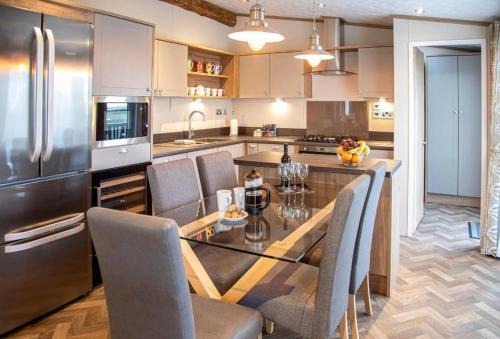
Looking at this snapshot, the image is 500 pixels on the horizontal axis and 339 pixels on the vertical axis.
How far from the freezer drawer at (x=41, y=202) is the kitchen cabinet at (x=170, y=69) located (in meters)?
1.71

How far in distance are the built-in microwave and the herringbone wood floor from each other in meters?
1.22

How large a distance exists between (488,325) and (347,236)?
161cm

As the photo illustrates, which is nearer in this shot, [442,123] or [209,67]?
[209,67]

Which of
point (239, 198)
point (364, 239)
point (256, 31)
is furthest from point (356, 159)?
point (256, 31)

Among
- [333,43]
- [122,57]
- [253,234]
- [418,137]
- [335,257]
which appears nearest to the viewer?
[335,257]

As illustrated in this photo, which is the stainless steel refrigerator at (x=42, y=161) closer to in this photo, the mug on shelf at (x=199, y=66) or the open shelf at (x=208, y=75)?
the open shelf at (x=208, y=75)

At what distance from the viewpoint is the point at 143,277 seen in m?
1.39

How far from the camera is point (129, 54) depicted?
3350mm

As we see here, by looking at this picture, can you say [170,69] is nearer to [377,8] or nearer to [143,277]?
[377,8]

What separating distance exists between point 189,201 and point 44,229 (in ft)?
3.16

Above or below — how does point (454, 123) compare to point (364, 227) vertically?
above

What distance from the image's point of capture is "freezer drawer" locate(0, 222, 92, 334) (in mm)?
2506

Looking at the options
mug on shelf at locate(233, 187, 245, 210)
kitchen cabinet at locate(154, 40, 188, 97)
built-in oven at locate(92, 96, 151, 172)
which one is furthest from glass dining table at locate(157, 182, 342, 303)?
kitchen cabinet at locate(154, 40, 188, 97)

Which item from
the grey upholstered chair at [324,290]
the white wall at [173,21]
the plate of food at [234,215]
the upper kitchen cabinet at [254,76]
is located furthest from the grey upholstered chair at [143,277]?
the upper kitchen cabinet at [254,76]
